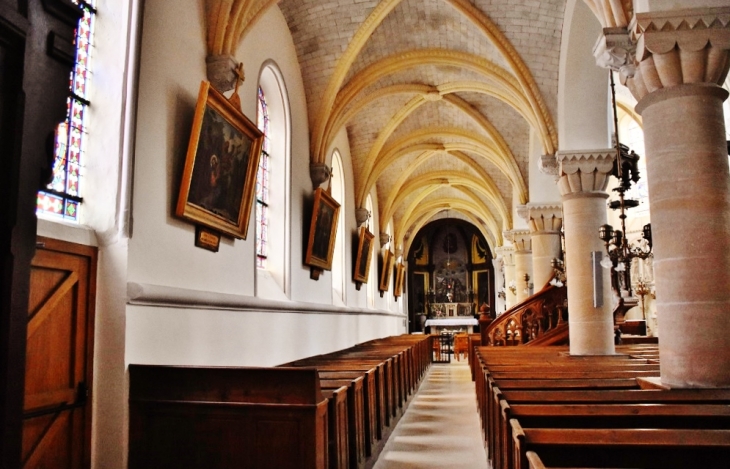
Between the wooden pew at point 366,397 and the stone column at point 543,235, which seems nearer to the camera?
the wooden pew at point 366,397

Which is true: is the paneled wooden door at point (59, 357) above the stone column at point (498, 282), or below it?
below

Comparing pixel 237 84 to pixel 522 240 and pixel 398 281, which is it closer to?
Answer: pixel 522 240

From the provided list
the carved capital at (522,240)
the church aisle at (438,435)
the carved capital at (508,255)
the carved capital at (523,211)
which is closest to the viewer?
the church aisle at (438,435)

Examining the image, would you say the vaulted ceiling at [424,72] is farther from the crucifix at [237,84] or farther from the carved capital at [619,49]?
the carved capital at [619,49]

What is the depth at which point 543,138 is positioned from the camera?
10398 mm

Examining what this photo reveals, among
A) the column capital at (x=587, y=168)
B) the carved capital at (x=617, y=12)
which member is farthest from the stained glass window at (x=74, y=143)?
the column capital at (x=587, y=168)

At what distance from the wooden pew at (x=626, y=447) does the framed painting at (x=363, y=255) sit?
37.8ft

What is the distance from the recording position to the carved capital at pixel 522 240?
1836cm

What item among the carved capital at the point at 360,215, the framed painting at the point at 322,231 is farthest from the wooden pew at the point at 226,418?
the carved capital at the point at 360,215

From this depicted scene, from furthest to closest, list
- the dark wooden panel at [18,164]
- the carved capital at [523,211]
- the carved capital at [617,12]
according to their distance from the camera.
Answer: the carved capital at [523,211] < the carved capital at [617,12] < the dark wooden panel at [18,164]

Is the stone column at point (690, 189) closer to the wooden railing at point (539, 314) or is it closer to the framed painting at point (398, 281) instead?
the wooden railing at point (539, 314)

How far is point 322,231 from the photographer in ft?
35.6

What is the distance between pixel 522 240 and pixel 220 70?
44.5 feet

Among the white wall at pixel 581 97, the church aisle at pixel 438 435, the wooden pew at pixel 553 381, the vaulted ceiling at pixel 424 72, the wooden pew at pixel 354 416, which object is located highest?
the vaulted ceiling at pixel 424 72
